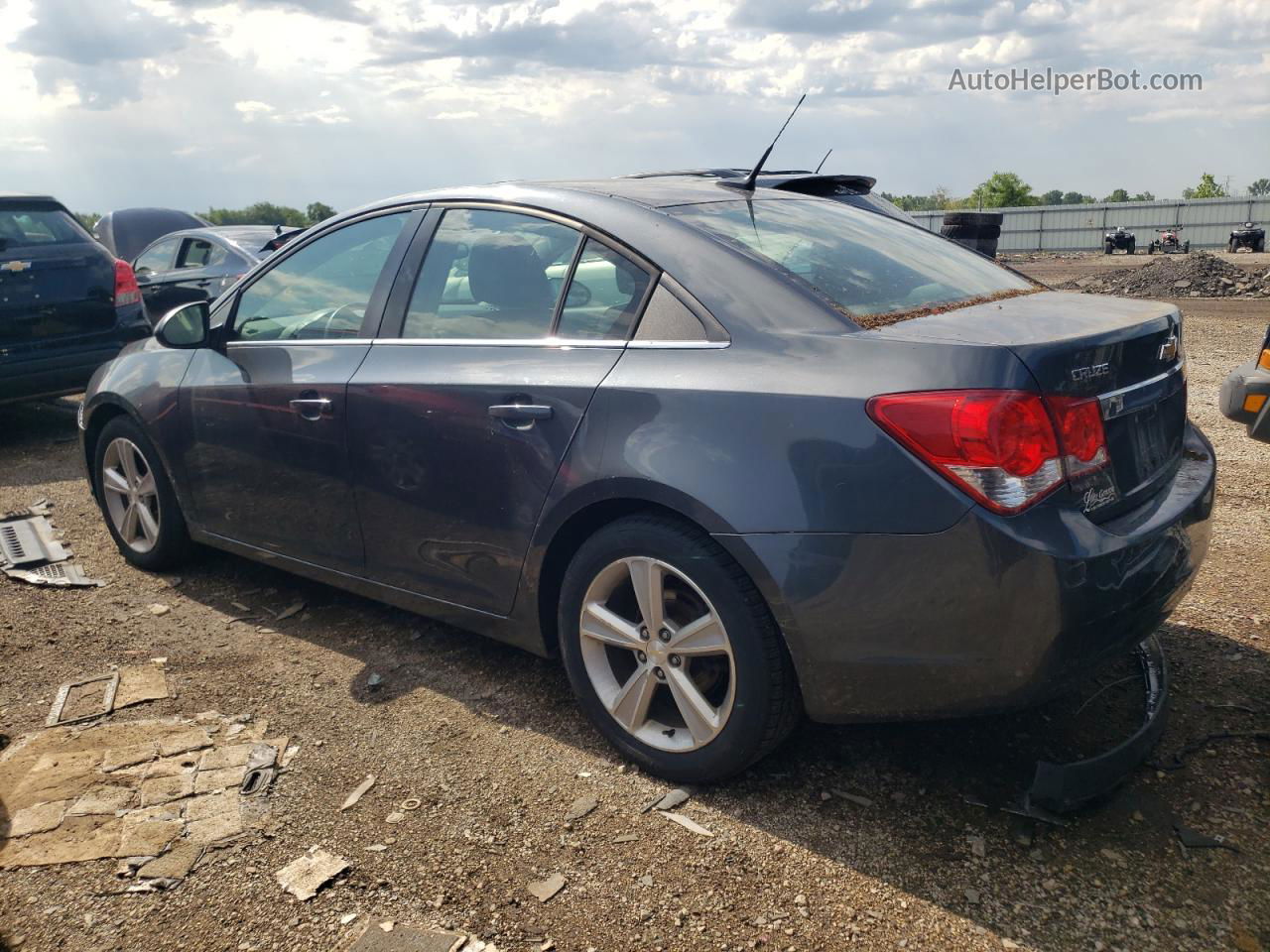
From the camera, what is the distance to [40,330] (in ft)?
25.9

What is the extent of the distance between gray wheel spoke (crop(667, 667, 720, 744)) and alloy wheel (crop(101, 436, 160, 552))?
9.49ft

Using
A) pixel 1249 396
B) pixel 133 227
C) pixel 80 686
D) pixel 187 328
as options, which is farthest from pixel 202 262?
pixel 1249 396

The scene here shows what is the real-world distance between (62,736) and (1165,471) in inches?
137

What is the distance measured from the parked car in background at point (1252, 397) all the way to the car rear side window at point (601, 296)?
2.85 meters

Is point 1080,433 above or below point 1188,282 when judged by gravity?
above

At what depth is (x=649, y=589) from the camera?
299 centimetres

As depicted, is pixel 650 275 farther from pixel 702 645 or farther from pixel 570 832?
pixel 570 832

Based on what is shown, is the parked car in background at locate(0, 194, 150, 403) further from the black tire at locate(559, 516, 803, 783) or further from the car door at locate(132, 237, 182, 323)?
the black tire at locate(559, 516, 803, 783)

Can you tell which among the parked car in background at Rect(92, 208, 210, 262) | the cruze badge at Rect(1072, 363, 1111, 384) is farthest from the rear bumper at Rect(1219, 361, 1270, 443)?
the parked car in background at Rect(92, 208, 210, 262)

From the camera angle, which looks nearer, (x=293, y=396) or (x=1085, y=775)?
(x=1085, y=775)

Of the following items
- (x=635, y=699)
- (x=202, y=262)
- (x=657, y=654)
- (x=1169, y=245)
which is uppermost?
(x=202, y=262)

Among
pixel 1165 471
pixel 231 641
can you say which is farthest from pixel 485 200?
pixel 1165 471

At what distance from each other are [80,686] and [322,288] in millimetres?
1687

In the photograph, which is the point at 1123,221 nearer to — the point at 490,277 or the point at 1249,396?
the point at 1249,396
